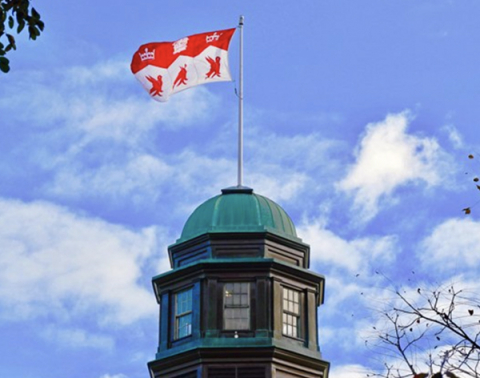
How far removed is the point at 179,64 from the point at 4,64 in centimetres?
2685

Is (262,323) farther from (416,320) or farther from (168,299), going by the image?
(416,320)

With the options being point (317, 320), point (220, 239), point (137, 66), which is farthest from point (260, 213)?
point (137, 66)

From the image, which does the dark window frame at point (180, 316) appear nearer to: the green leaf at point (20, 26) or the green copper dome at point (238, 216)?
the green copper dome at point (238, 216)

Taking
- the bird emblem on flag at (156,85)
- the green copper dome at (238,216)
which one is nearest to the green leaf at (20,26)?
the green copper dome at (238,216)

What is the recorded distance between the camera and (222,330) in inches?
1538

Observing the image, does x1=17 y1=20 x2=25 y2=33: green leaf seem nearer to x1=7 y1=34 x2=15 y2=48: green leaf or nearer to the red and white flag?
x1=7 y1=34 x2=15 y2=48: green leaf

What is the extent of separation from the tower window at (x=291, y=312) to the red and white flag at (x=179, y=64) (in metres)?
8.48

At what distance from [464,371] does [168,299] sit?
2622cm

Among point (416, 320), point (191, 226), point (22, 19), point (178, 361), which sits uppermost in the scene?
point (191, 226)

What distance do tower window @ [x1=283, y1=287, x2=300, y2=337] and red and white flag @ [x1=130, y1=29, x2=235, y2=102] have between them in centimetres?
848

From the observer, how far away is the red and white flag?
138ft

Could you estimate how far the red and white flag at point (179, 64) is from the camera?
42.0 meters

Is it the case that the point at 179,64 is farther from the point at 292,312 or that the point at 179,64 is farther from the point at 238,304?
the point at 292,312

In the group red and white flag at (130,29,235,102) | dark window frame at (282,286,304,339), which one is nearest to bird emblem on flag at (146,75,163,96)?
red and white flag at (130,29,235,102)
